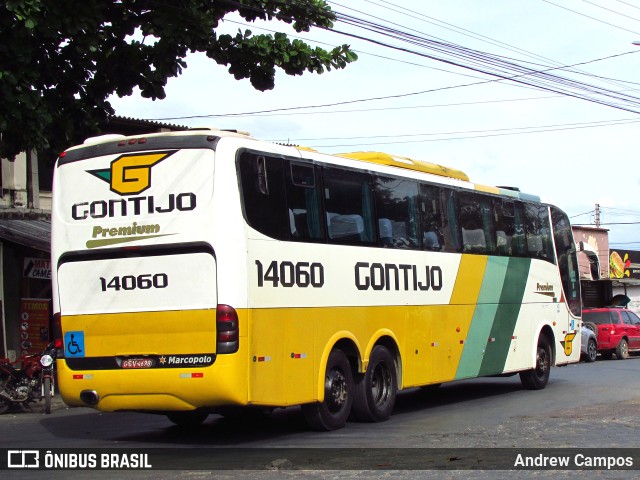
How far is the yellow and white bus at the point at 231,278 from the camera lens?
10555mm

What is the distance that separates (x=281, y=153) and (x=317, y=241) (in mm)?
1207

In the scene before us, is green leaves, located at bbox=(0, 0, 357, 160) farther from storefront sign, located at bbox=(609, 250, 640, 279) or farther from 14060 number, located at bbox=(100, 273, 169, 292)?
storefront sign, located at bbox=(609, 250, 640, 279)

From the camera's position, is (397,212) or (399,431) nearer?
(399,431)

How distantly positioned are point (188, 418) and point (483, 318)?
5553 mm

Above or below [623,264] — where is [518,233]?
below

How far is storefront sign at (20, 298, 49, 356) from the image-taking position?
2023 centimetres

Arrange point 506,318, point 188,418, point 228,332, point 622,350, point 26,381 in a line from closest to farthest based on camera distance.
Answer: point 228,332, point 188,418, point 26,381, point 506,318, point 622,350

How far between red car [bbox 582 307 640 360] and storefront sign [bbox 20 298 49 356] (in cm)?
1798

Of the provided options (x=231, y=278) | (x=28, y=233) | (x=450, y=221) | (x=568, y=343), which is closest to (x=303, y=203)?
(x=231, y=278)

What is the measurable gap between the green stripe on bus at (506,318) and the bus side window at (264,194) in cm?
616

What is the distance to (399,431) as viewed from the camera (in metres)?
12.1

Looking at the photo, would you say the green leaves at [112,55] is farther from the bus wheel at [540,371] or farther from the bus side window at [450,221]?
the bus wheel at [540,371]

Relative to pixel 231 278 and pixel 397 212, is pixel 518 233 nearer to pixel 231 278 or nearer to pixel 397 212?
pixel 397 212

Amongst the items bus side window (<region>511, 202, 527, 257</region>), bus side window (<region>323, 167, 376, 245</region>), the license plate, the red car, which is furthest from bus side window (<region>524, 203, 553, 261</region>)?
the red car
